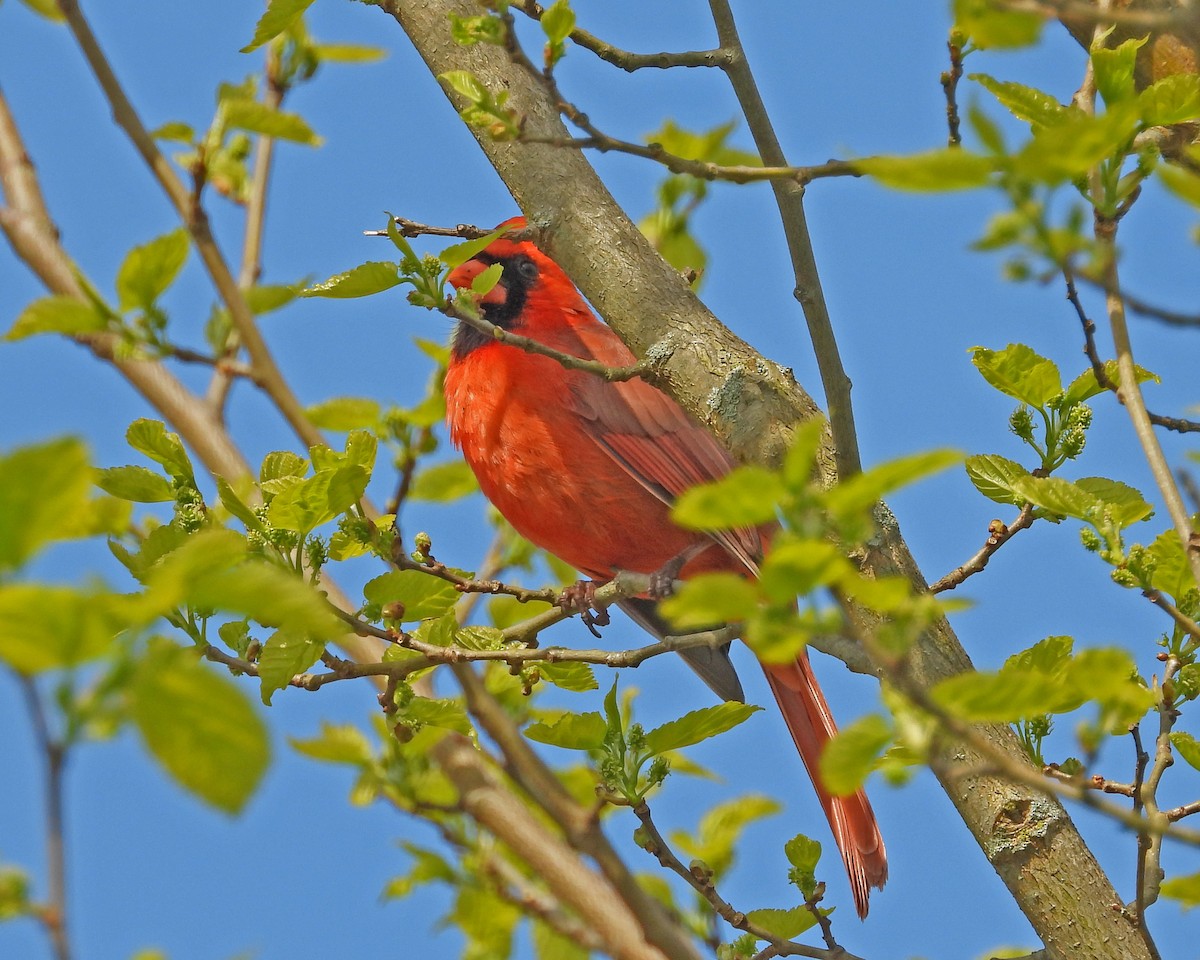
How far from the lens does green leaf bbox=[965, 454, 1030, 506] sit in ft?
7.08

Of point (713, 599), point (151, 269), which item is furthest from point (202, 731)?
point (151, 269)

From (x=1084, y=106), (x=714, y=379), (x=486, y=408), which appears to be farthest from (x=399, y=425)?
(x=1084, y=106)

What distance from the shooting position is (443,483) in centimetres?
318

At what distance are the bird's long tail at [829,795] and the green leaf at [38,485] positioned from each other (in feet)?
7.05

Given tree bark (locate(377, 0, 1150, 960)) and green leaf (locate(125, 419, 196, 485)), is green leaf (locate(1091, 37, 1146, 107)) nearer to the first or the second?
tree bark (locate(377, 0, 1150, 960))

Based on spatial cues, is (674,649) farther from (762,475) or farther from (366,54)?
(366,54)

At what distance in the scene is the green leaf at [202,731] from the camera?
3.14ft

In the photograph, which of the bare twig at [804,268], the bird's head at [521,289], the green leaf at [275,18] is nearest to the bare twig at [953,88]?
the bare twig at [804,268]

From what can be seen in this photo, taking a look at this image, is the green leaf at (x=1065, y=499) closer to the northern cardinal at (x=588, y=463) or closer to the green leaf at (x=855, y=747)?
the green leaf at (x=855, y=747)

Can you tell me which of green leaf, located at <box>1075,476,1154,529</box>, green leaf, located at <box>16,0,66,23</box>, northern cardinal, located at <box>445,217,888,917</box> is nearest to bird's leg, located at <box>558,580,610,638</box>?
northern cardinal, located at <box>445,217,888,917</box>

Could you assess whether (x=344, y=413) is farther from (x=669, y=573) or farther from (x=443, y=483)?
(x=669, y=573)

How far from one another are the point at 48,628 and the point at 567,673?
1425mm

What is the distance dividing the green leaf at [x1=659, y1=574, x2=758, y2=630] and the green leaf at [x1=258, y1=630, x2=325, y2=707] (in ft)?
3.16

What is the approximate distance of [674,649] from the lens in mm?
2330
